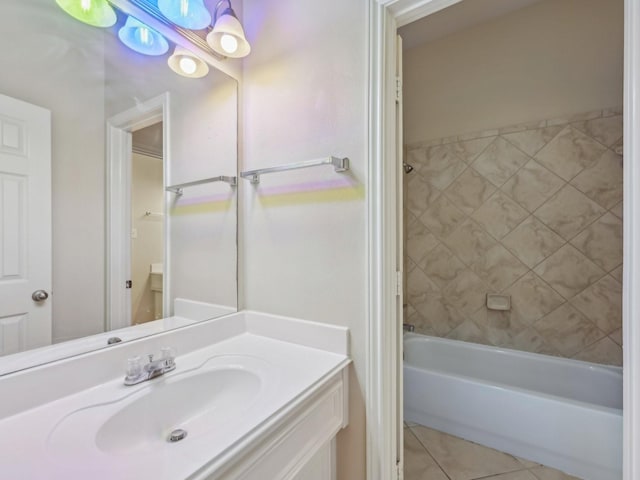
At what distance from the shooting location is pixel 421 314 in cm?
247

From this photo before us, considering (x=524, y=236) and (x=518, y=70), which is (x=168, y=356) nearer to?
(x=524, y=236)

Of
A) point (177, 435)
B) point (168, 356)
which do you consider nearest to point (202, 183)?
point (168, 356)

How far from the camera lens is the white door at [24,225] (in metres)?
0.76

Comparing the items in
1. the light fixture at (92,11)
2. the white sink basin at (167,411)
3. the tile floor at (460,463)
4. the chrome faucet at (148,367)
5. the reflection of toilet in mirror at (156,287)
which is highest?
the light fixture at (92,11)

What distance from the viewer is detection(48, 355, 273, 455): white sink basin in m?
0.66

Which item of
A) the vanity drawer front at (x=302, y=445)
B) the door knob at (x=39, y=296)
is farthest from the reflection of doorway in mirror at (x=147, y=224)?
the vanity drawer front at (x=302, y=445)

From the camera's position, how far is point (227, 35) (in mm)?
1176

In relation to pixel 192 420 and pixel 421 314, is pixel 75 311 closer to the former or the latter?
pixel 192 420

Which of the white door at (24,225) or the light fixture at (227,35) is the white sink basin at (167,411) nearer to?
the white door at (24,225)

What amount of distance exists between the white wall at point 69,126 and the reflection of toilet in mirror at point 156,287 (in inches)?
6.8

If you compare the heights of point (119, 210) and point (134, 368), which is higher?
point (119, 210)

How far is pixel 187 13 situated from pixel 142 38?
20 cm
